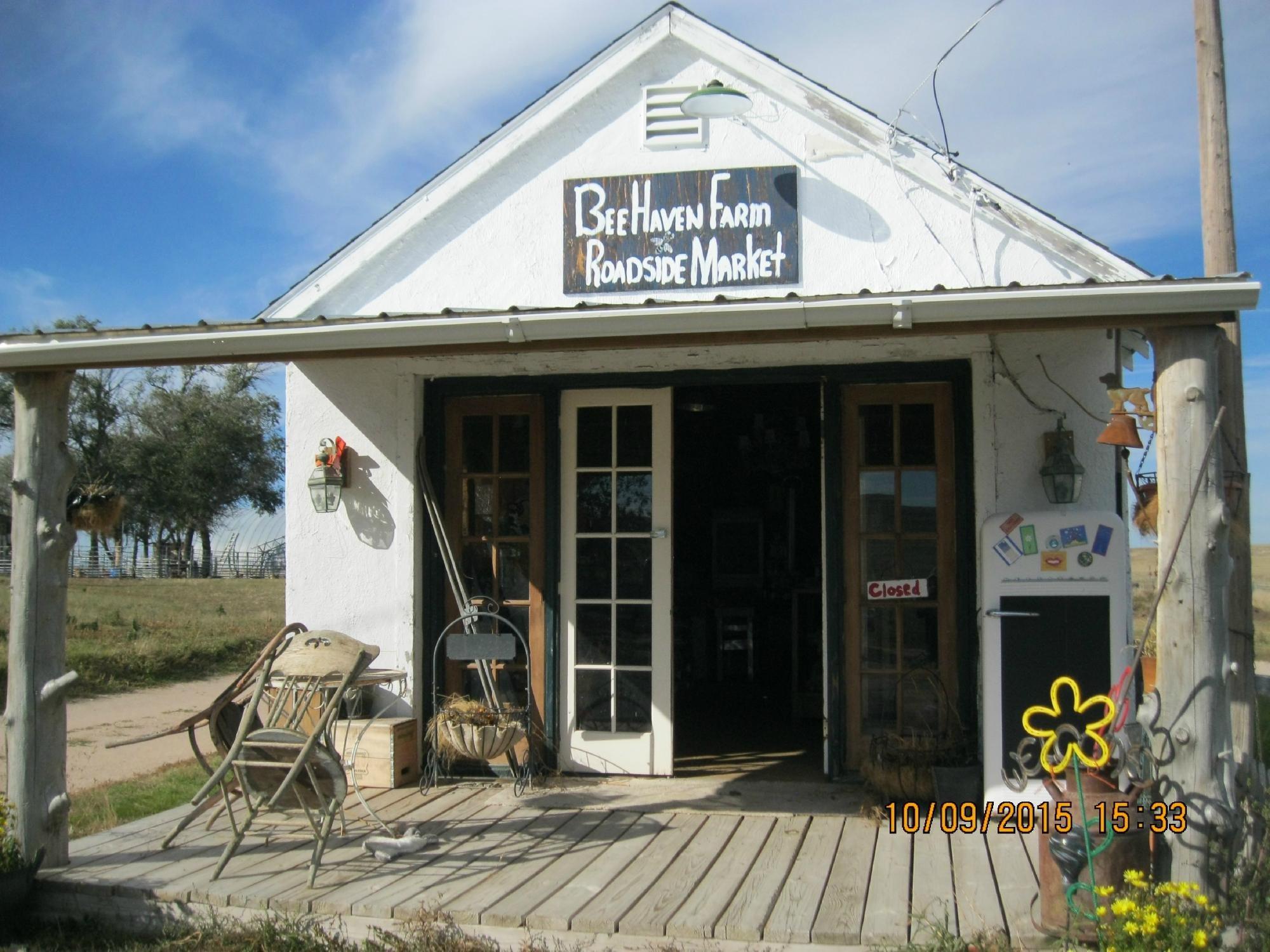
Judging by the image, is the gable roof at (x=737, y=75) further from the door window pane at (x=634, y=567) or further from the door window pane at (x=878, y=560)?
the door window pane at (x=634, y=567)

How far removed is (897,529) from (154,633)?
14.5 m

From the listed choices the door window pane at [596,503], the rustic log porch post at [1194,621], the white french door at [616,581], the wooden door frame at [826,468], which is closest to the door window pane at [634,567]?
the white french door at [616,581]

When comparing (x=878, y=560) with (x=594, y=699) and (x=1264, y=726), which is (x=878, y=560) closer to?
(x=594, y=699)

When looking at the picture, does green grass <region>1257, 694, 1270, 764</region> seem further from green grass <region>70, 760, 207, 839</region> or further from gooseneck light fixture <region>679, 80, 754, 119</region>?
green grass <region>70, 760, 207, 839</region>

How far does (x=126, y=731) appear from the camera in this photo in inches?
440

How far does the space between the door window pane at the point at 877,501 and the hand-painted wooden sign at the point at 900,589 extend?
0.29 metres

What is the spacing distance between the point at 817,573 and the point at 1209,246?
4426 mm

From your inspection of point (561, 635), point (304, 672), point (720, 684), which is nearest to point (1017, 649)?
point (561, 635)

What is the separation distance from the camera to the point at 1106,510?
538 centimetres

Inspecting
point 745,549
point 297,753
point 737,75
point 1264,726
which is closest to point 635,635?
point 297,753

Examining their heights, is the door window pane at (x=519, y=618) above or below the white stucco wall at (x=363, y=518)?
below

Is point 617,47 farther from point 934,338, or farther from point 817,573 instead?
point 817,573

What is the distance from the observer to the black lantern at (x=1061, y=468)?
535cm

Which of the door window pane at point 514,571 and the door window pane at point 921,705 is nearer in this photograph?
the door window pane at point 921,705
